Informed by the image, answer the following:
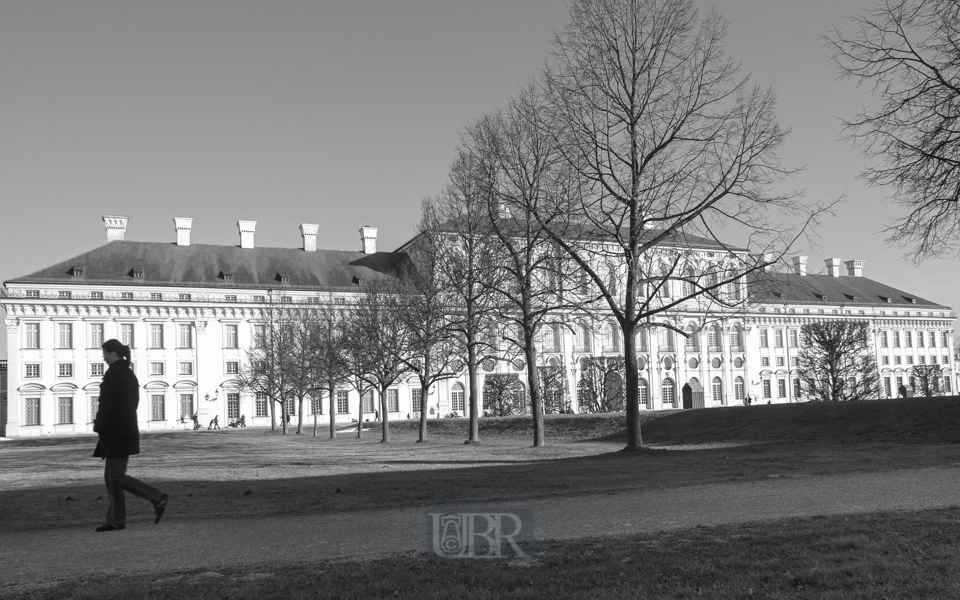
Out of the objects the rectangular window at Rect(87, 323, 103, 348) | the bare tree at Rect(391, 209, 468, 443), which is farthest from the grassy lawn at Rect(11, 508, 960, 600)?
the rectangular window at Rect(87, 323, 103, 348)

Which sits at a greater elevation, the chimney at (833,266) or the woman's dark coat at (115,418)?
the chimney at (833,266)

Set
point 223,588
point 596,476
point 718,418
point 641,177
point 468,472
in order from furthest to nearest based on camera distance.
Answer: point 718,418, point 641,177, point 468,472, point 596,476, point 223,588

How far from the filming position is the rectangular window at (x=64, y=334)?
232 ft

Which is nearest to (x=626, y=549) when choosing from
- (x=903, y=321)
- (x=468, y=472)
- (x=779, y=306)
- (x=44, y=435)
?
(x=468, y=472)

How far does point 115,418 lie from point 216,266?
7145cm

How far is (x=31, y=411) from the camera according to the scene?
2731 inches

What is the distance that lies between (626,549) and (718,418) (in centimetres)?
2820

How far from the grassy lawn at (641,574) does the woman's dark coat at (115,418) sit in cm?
267

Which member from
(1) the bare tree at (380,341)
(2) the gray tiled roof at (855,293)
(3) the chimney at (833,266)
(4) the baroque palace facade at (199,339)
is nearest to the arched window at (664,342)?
(4) the baroque palace facade at (199,339)

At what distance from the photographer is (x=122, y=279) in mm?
71625

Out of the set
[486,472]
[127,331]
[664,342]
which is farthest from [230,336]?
[486,472]

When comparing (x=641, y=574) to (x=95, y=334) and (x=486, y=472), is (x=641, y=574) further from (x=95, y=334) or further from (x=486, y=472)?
(x=95, y=334)

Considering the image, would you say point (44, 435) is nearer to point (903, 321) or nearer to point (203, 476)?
point (203, 476)

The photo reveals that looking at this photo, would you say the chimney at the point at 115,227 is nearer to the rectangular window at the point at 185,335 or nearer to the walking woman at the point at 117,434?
the rectangular window at the point at 185,335
